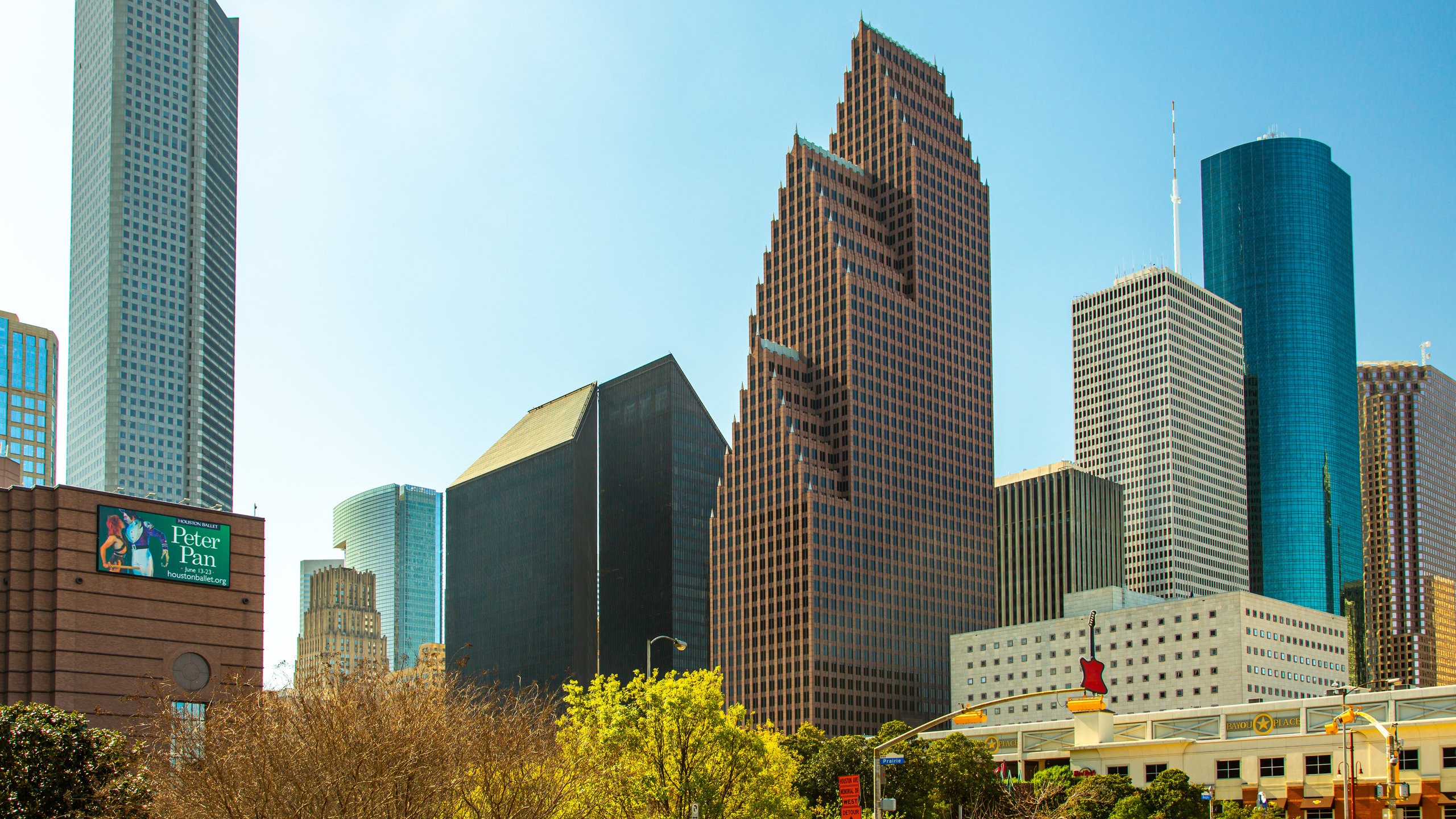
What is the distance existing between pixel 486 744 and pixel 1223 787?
92750mm

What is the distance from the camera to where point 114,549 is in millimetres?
119250

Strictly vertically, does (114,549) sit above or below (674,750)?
above

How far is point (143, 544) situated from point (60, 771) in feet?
218

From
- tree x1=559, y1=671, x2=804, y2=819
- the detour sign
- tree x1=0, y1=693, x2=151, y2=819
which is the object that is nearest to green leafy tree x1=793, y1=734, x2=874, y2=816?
tree x1=559, y1=671, x2=804, y2=819

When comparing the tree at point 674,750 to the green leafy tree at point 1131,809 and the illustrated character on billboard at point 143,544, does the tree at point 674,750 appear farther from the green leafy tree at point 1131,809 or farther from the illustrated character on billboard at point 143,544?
the illustrated character on billboard at point 143,544

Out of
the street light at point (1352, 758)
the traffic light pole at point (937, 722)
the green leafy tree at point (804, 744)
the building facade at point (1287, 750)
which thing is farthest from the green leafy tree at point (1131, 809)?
the traffic light pole at point (937, 722)

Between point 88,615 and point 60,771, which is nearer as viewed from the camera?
point 60,771

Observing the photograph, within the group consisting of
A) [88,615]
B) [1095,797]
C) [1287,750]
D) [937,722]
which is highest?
[88,615]

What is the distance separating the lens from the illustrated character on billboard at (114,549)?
118812 mm

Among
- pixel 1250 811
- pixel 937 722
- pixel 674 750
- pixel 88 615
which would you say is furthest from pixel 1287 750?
pixel 88 615

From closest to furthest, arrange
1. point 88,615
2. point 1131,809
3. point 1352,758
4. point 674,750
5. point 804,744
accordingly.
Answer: point 674,750 < point 1352,758 < point 1131,809 < point 88,615 < point 804,744

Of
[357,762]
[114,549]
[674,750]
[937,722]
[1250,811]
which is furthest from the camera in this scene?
[114,549]

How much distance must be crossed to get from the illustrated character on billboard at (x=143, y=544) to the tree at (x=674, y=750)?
6702 cm

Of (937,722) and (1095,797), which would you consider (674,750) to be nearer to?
(937,722)
